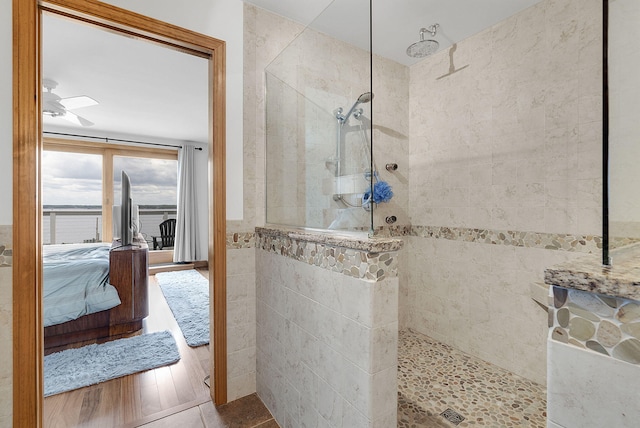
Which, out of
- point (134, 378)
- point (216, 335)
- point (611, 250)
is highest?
point (611, 250)

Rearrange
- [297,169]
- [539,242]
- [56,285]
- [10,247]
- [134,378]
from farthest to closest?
[56,285] → [134,378] → [539,242] → [297,169] → [10,247]

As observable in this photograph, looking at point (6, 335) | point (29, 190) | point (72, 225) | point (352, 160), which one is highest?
point (352, 160)

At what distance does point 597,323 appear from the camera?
52 centimetres

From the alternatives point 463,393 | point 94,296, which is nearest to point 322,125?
point 463,393

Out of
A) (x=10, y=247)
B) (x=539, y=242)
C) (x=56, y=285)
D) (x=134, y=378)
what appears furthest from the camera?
(x=56, y=285)

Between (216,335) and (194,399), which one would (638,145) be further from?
(194,399)

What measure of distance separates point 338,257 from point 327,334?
1.13 feet

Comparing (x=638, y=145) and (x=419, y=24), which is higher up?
(x=419, y=24)

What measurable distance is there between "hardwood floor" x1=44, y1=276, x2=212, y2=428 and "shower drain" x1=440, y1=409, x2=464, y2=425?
4.67 ft

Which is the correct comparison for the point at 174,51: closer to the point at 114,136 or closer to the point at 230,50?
the point at 230,50

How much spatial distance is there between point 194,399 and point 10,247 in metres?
1.28

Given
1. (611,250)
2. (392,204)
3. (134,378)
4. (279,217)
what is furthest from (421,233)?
(134,378)

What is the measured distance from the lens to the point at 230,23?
172 centimetres

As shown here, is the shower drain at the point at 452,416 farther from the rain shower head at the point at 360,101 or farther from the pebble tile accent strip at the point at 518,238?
the rain shower head at the point at 360,101
